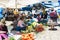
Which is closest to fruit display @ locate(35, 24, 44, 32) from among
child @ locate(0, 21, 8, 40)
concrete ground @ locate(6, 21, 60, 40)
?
concrete ground @ locate(6, 21, 60, 40)

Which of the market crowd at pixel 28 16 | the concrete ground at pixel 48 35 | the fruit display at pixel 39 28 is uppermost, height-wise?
the market crowd at pixel 28 16

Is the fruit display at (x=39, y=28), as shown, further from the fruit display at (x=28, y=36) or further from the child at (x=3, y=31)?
the child at (x=3, y=31)

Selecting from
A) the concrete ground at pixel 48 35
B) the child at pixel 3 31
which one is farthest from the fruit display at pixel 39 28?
the child at pixel 3 31

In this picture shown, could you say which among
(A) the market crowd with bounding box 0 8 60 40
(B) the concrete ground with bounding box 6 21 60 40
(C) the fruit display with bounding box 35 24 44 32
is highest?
(A) the market crowd with bounding box 0 8 60 40

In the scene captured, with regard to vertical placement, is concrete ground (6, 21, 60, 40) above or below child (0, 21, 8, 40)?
below

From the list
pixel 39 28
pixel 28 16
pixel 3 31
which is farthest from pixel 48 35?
pixel 3 31

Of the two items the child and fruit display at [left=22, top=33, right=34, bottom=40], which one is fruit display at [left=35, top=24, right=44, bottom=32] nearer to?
fruit display at [left=22, top=33, right=34, bottom=40]

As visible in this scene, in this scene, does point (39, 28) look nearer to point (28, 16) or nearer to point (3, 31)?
point (28, 16)

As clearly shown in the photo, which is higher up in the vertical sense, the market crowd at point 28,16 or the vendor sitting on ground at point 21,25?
the market crowd at point 28,16

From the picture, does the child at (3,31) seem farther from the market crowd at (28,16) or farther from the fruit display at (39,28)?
the fruit display at (39,28)

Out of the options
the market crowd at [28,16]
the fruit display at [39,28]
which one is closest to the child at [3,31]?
the market crowd at [28,16]

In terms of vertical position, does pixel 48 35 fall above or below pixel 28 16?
below

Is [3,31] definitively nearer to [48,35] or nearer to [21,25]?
[21,25]

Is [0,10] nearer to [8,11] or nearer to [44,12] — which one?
[8,11]
